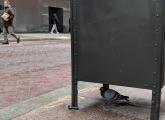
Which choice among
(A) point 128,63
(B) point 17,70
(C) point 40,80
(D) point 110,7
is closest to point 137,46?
(A) point 128,63

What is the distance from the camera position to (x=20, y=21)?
104 feet

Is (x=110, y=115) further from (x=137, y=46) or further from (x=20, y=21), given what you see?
(x=20, y=21)


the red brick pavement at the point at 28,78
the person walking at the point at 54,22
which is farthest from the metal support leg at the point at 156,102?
the person walking at the point at 54,22

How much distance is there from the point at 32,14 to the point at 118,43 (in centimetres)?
2860

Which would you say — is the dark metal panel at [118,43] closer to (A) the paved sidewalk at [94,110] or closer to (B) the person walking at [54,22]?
(A) the paved sidewalk at [94,110]

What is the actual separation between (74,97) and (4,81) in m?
2.78

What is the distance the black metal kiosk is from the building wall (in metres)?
26.0

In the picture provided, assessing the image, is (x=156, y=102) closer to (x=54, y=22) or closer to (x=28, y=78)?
(x=28, y=78)

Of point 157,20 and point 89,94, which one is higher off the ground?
point 157,20

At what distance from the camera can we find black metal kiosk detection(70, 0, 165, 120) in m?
4.60

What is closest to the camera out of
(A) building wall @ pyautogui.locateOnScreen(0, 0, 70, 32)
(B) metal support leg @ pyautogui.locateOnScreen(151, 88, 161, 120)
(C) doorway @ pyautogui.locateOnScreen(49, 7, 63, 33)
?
(B) metal support leg @ pyautogui.locateOnScreen(151, 88, 161, 120)

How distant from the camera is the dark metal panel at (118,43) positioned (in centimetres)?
463

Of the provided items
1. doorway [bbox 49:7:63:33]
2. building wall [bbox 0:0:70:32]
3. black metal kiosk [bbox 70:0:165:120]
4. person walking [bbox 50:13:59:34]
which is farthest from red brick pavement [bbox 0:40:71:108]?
doorway [bbox 49:7:63:33]

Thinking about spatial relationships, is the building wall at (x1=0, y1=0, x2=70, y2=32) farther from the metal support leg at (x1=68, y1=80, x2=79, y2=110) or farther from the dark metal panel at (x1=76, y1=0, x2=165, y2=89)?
the dark metal panel at (x1=76, y1=0, x2=165, y2=89)
